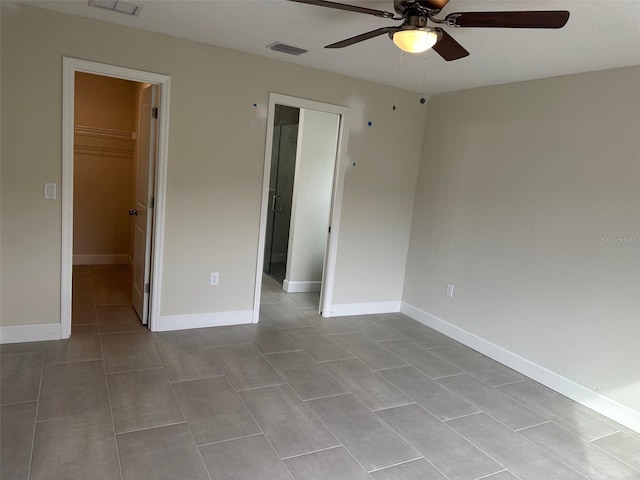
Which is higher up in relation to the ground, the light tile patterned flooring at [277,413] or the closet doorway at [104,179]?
the closet doorway at [104,179]

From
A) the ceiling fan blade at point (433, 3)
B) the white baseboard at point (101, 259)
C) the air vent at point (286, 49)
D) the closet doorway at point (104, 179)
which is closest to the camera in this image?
the ceiling fan blade at point (433, 3)

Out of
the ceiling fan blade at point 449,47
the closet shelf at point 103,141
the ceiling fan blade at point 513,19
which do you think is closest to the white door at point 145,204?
the closet shelf at point 103,141

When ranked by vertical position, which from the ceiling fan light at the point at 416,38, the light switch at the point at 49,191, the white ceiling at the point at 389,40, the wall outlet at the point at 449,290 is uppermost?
the white ceiling at the point at 389,40

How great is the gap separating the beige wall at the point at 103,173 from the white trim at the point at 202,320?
2.44m

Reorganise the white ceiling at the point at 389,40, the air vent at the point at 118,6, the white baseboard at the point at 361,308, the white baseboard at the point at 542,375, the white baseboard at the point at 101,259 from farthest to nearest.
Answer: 1. the white baseboard at the point at 101,259
2. the white baseboard at the point at 361,308
3. the white baseboard at the point at 542,375
4. the air vent at the point at 118,6
5. the white ceiling at the point at 389,40

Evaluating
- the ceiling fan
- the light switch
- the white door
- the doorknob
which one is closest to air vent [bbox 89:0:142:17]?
the white door

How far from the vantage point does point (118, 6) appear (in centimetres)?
285

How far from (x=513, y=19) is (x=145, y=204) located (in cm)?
312

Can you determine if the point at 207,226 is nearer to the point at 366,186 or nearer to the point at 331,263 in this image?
the point at 331,263

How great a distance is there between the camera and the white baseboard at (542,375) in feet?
9.87

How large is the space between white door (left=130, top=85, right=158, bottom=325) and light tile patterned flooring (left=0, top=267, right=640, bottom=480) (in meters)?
0.27

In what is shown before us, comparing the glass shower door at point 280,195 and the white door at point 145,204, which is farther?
the glass shower door at point 280,195

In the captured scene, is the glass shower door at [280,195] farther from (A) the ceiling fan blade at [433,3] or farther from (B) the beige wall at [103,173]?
(A) the ceiling fan blade at [433,3]

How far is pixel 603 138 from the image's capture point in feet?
10.3
